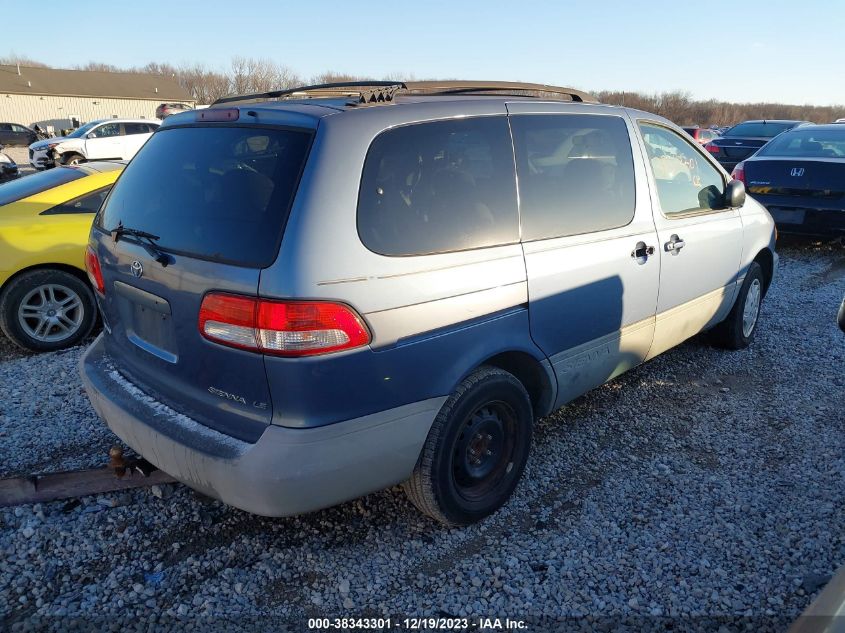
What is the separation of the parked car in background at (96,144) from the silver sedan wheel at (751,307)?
65.6ft

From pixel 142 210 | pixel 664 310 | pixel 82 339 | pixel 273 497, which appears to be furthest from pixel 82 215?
pixel 664 310

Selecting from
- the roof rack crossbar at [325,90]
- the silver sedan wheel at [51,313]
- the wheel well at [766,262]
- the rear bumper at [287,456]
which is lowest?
the silver sedan wheel at [51,313]

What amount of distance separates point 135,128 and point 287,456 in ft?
74.0

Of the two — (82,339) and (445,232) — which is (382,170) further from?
(82,339)

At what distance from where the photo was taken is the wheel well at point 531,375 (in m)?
2.92

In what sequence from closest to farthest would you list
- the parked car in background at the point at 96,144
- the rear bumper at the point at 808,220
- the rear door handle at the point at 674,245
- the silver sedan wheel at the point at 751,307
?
the rear door handle at the point at 674,245 < the silver sedan wheel at the point at 751,307 < the rear bumper at the point at 808,220 < the parked car in background at the point at 96,144

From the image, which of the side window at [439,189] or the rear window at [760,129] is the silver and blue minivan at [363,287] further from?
the rear window at [760,129]

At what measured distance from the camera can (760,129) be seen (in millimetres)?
14359

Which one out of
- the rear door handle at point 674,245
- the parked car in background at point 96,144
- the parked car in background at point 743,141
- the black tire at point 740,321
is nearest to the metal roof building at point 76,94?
the parked car in background at point 96,144

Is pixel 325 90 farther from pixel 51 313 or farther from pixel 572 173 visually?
pixel 51 313

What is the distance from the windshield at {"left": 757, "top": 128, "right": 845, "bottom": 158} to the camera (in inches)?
328

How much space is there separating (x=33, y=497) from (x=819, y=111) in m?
84.6

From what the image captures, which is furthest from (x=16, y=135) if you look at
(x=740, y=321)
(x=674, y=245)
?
(x=674, y=245)

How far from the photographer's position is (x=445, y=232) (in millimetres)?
2518
